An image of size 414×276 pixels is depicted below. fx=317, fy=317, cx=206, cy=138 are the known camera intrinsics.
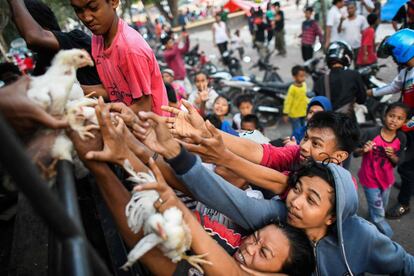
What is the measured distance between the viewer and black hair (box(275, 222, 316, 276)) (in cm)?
156

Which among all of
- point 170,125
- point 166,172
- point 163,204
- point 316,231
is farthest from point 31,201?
point 316,231

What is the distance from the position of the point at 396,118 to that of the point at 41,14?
325cm

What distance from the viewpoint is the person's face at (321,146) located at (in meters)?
2.16

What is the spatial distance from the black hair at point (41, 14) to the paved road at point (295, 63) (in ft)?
12.2

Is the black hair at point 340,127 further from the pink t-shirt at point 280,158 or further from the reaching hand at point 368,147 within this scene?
the reaching hand at point 368,147

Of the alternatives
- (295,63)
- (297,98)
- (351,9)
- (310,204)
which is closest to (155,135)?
(310,204)

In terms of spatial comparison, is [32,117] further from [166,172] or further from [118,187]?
[166,172]

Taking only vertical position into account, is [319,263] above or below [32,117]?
below

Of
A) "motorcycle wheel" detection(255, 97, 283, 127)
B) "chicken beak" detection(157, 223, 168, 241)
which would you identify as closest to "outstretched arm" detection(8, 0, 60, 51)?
"chicken beak" detection(157, 223, 168, 241)

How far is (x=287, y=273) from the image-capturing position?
5.21 ft

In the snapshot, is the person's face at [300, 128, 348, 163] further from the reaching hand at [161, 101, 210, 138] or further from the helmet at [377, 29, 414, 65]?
the helmet at [377, 29, 414, 65]

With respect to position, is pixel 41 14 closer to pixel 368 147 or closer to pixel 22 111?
pixel 22 111

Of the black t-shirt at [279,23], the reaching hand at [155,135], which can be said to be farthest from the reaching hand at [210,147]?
the black t-shirt at [279,23]

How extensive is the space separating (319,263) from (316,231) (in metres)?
0.16
